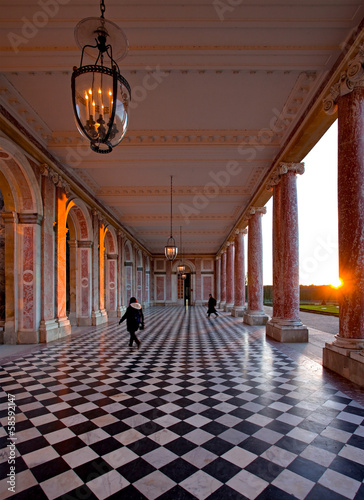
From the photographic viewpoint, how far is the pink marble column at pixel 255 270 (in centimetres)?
1364

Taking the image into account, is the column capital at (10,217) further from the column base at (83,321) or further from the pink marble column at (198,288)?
the pink marble column at (198,288)

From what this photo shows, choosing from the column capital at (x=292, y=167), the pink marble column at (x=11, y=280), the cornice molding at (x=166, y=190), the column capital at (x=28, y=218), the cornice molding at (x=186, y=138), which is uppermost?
the cornice molding at (x=186, y=138)

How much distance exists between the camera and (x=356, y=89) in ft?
17.4

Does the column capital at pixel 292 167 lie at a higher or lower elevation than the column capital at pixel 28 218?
higher

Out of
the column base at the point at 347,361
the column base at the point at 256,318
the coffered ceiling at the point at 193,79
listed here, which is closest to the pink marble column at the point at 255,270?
the column base at the point at 256,318

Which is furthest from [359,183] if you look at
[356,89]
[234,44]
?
[234,44]

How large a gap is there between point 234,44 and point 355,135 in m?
2.64

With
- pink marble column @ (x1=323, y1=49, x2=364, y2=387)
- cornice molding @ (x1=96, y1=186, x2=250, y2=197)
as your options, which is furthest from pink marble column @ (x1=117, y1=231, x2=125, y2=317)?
pink marble column @ (x1=323, y1=49, x2=364, y2=387)

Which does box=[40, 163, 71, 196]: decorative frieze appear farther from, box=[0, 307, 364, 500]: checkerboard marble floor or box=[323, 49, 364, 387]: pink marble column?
box=[323, 49, 364, 387]: pink marble column

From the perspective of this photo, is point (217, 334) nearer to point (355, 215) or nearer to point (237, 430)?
point (355, 215)

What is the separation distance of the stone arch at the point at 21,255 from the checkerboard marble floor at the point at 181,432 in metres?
2.74

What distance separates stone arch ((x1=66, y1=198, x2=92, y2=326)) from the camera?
13.2m

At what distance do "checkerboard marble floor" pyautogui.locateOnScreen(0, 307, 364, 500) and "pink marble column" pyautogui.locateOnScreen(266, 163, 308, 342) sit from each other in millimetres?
2628
